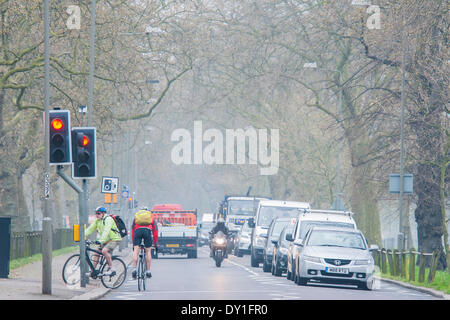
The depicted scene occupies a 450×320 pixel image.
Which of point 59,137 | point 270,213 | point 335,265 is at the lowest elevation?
point 335,265

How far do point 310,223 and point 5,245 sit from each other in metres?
8.52

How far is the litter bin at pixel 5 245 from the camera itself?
74.9ft

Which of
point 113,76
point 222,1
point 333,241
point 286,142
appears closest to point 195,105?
point 286,142

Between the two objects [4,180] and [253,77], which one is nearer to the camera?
[4,180]

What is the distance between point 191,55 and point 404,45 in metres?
12.1

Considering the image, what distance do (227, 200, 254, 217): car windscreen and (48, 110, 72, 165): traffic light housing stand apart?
35.5m

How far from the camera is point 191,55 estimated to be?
4166 cm

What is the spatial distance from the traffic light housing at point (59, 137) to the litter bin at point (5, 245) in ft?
14.3

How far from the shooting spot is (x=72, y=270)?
74.8 feet

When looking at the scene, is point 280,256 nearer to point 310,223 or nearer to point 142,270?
point 310,223

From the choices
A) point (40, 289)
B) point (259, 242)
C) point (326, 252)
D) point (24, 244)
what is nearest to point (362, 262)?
point (326, 252)

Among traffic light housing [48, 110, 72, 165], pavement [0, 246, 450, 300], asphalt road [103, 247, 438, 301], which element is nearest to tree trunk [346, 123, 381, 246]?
asphalt road [103, 247, 438, 301]

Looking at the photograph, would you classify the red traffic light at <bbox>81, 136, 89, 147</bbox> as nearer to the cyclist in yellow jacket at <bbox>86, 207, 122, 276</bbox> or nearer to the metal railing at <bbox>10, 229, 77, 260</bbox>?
the cyclist in yellow jacket at <bbox>86, 207, 122, 276</bbox>
